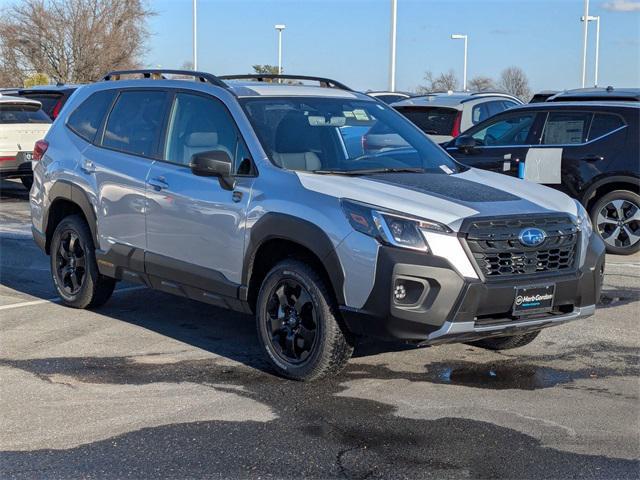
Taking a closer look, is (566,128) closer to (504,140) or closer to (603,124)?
(603,124)

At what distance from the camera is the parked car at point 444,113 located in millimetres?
14375

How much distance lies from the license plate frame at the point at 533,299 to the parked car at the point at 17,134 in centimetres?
1186

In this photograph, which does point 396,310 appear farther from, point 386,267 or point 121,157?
point 121,157

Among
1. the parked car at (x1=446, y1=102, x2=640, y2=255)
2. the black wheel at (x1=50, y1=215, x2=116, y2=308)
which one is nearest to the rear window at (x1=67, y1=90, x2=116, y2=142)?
the black wheel at (x1=50, y1=215, x2=116, y2=308)

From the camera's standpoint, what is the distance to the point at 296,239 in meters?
5.58

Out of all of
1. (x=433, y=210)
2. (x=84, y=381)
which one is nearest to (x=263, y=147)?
(x=433, y=210)

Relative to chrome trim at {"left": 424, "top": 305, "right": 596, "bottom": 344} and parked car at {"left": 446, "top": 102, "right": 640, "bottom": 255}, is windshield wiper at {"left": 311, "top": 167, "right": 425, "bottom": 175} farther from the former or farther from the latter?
parked car at {"left": 446, "top": 102, "right": 640, "bottom": 255}

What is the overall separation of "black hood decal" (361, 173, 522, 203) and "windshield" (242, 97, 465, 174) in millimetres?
234

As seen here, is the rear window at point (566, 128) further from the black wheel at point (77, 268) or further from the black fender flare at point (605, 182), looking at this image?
the black wheel at point (77, 268)

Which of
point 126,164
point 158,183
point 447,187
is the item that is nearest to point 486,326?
point 447,187

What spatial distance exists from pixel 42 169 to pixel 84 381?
267cm

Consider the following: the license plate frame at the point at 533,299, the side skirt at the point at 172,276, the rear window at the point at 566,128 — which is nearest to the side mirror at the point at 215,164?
the side skirt at the point at 172,276

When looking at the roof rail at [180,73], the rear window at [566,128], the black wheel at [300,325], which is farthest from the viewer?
the rear window at [566,128]

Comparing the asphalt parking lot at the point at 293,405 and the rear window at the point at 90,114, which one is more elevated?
the rear window at the point at 90,114
